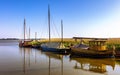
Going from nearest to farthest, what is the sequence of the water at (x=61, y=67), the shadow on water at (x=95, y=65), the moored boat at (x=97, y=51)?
the water at (x=61, y=67) → the shadow on water at (x=95, y=65) → the moored boat at (x=97, y=51)

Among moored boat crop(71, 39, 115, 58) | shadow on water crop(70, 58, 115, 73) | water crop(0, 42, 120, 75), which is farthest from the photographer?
moored boat crop(71, 39, 115, 58)

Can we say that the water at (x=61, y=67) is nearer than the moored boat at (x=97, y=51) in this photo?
Yes

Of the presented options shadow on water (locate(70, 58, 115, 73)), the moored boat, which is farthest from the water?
the moored boat

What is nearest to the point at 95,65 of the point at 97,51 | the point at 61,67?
the point at 61,67

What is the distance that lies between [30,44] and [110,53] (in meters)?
50.4

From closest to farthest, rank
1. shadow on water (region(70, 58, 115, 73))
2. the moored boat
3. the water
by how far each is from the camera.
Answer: the water → shadow on water (region(70, 58, 115, 73)) → the moored boat

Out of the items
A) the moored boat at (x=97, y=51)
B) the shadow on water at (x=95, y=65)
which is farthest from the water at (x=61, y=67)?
the moored boat at (x=97, y=51)

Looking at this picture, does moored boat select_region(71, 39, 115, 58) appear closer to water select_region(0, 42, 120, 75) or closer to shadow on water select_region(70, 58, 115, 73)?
water select_region(0, 42, 120, 75)

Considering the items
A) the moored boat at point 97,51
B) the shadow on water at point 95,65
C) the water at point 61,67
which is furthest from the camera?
the moored boat at point 97,51

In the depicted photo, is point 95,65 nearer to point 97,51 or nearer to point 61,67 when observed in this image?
point 61,67

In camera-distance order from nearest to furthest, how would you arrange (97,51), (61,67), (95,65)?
1. (61,67)
2. (95,65)
3. (97,51)

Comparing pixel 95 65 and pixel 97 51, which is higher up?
pixel 97 51

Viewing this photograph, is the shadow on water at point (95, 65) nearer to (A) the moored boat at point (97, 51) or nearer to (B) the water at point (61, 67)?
(B) the water at point (61, 67)

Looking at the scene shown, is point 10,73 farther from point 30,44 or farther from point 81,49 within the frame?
point 30,44
